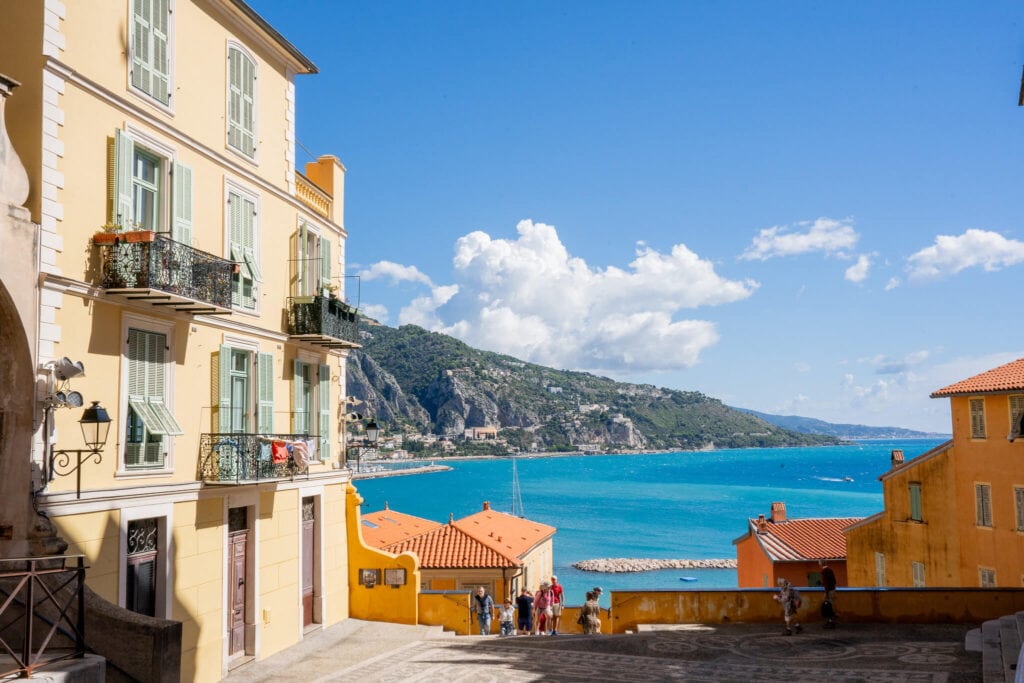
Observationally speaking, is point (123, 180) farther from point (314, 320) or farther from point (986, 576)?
point (986, 576)

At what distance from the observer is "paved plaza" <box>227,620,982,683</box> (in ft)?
50.6

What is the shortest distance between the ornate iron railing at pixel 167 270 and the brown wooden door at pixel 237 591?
4.95 meters

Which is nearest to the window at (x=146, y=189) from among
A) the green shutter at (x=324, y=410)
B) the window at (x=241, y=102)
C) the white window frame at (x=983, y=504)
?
the window at (x=241, y=102)

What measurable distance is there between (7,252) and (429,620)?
48.2 feet

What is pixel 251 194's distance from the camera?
17906 millimetres

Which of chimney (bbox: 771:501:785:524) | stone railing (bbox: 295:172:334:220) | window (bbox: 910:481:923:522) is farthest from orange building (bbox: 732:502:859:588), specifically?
stone railing (bbox: 295:172:334:220)

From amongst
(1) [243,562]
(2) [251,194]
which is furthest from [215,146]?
(1) [243,562]

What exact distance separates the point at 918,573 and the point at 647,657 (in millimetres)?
19254

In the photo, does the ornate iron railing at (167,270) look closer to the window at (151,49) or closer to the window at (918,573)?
the window at (151,49)

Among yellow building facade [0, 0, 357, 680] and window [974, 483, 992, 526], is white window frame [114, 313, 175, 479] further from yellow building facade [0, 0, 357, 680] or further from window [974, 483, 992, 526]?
window [974, 483, 992, 526]

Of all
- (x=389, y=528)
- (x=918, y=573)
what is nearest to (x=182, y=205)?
(x=389, y=528)

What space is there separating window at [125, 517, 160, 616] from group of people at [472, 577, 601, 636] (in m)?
11.8

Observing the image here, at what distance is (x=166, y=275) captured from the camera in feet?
45.6

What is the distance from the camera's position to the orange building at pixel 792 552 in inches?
1470
